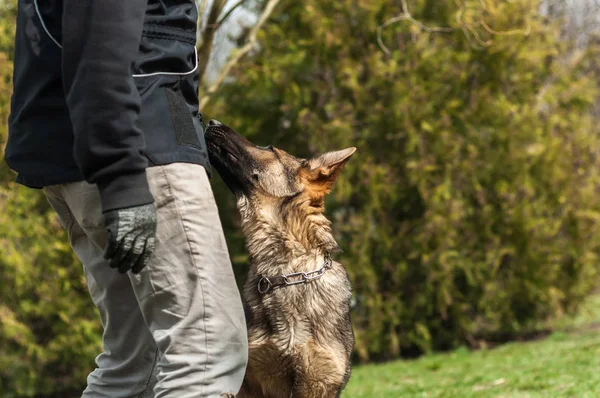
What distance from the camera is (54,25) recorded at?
2527mm

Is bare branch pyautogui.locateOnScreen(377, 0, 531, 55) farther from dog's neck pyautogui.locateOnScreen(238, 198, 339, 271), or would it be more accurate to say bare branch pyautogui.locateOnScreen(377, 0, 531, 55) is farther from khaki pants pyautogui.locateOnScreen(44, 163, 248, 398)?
khaki pants pyautogui.locateOnScreen(44, 163, 248, 398)

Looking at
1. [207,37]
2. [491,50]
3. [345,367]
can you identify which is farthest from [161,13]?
[491,50]

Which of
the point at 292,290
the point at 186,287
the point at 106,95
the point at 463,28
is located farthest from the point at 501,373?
the point at 106,95

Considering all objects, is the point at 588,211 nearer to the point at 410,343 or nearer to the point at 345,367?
the point at 410,343

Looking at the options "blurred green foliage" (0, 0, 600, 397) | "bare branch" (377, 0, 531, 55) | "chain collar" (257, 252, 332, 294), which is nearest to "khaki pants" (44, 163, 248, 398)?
"chain collar" (257, 252, 332, 294)

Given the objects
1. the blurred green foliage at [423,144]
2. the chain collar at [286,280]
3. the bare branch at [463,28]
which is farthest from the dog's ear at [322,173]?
the blurred green foliage at [423,144]

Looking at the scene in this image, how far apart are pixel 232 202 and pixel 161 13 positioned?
629 cm

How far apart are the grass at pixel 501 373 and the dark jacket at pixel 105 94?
11.9 feet

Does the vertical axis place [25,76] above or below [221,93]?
below

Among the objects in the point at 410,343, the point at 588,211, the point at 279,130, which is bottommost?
the point at 410,343

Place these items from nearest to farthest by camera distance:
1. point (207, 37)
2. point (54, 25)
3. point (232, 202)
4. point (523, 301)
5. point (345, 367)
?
point (54, 25) < point (345, 367) < point (207, 37) < point (232, 202) < point (523, 301)

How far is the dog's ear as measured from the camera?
13.2 ft

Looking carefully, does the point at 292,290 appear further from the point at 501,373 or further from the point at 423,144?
the point at 423,144

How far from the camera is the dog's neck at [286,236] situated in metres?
3.83
